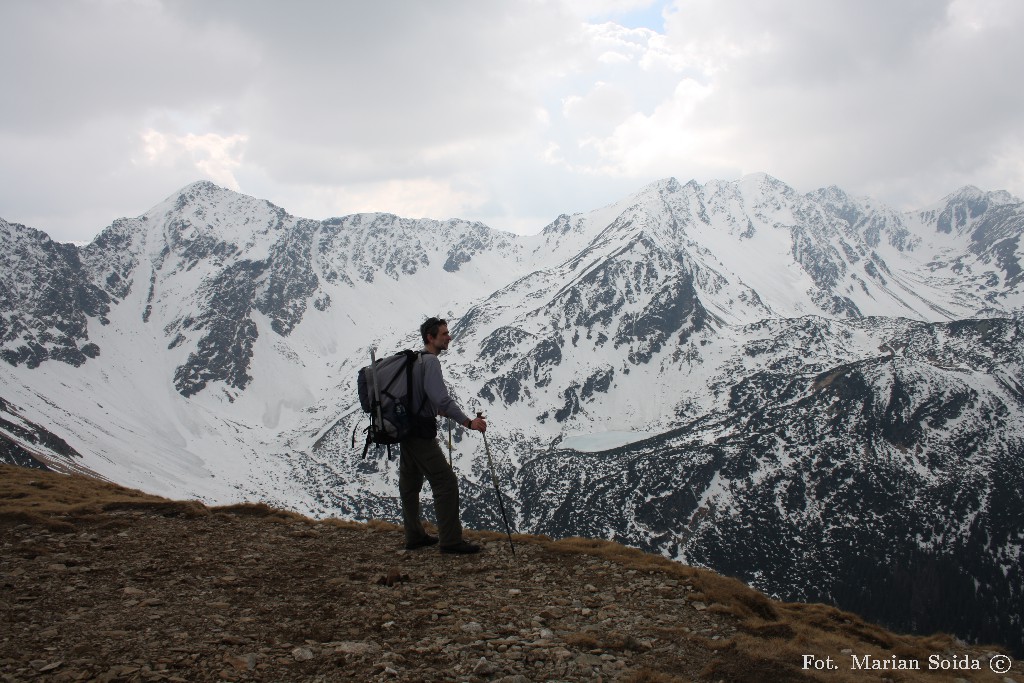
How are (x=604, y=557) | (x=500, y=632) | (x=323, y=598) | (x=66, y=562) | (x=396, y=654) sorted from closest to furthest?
1. (x=396, y=654)
2. (x=500, y=632)
3. (x=323, y=598)
4. (x=66, y=562)
5. (x=604, y=557)

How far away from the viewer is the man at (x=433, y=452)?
13.2 metres

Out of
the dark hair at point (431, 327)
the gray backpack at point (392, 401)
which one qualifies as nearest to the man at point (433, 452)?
the dark hair at point (431, 327)

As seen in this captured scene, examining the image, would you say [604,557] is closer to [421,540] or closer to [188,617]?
[421,540]

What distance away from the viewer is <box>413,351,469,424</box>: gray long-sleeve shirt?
13172 mm

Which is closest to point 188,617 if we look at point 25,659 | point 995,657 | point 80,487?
point 25,659

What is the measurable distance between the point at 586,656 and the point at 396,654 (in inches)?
108

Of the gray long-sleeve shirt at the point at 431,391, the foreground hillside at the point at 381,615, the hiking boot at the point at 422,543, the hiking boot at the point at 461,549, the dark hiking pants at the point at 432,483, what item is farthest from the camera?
the hiking boot at the point at 422,543

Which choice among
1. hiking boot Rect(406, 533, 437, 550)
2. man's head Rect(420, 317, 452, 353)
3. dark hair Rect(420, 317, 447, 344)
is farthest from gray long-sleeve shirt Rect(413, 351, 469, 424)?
hiking boot Rect(406, 533, 437, 550)

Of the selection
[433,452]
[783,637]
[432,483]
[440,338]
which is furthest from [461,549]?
[783,637]

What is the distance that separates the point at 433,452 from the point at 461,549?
2.58 meters

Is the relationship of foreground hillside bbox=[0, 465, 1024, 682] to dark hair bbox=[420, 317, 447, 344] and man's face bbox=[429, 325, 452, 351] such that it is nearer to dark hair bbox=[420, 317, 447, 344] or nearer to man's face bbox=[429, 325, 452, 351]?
man's face bbox=[429, 325, 452, 351]

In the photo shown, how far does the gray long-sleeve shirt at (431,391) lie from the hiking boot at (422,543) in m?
3.63

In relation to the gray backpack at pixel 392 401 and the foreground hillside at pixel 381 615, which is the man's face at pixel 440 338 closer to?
the gray backpack at pixel 392 401

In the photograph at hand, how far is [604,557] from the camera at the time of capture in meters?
14.7
